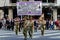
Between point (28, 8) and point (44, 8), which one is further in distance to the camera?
point (44, 8)

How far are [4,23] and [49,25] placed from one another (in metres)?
6.43

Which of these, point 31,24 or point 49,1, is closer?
point 31,24

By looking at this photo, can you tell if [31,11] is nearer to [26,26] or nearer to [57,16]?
[57,16]

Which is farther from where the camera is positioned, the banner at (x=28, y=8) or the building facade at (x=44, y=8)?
the building facade at (x=44, y=8)

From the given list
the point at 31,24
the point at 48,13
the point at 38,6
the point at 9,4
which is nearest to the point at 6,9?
the point at 9,4

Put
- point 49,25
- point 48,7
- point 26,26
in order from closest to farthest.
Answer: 1. point 26,26
2. point 49,25
3. point 48,7

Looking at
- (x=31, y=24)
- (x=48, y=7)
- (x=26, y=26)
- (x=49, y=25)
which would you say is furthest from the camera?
(x=48, y=7)

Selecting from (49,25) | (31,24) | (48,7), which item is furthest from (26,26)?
(48,7)

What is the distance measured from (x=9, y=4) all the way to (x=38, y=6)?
39.9 feet

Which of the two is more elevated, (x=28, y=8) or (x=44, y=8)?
(x=28, y=8)

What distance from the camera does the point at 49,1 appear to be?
57.5 metres

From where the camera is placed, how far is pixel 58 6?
55.9 m

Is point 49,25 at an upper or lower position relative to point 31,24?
lower

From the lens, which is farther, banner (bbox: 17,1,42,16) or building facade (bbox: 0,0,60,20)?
building facade (bbox: 0,0,60,20)
